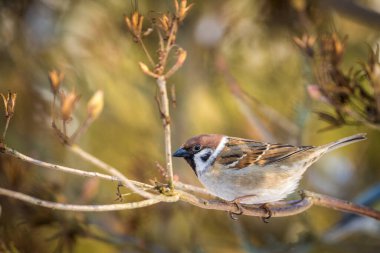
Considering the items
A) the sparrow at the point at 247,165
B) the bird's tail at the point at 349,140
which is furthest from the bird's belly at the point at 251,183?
the bird's tail at the point at 349,140

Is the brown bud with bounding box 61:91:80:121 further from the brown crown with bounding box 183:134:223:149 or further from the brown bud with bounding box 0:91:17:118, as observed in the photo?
the brown crown with bounding box 183:134:223:149

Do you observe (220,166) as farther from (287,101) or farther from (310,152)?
(287,101)

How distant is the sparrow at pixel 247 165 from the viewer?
2727 mm

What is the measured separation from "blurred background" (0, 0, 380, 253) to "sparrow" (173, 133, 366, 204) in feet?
1.63

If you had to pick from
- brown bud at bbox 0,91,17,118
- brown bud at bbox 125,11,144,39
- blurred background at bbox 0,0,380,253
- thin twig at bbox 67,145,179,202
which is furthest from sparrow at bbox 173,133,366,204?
brown bud at bbox 0,91,17,118

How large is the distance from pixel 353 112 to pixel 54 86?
135 cm

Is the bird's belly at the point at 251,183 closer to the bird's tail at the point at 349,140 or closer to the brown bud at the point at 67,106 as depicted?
the bird's tail at the point at 349,140

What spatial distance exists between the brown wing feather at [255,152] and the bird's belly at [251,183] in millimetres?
50

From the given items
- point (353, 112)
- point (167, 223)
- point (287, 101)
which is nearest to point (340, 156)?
point (287, 101)

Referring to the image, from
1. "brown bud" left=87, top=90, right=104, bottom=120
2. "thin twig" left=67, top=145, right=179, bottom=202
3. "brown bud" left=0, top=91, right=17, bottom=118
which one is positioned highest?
"brown bud" left=87, top=90, right=104, bottom=120

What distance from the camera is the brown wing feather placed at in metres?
2.92

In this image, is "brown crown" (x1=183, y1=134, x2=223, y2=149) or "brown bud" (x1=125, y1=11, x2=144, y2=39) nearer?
"brown bud" (x1=125, y1=11, x2=144, y2=39)

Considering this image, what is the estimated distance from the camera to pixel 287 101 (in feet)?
15.2

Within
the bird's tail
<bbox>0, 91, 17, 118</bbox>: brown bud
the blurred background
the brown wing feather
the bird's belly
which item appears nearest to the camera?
<bbox>0, 91, 17, 118</bbox>: brown bud
